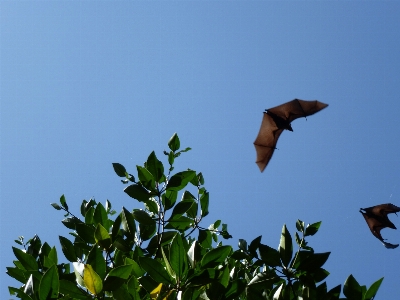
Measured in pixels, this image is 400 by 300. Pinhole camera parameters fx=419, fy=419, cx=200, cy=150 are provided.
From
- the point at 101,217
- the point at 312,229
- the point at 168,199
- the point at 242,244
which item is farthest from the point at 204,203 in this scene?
the point at 101,217

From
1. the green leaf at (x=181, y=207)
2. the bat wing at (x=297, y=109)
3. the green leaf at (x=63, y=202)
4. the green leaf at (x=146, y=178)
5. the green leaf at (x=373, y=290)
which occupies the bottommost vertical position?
the green leaf at (x=373, y=290)

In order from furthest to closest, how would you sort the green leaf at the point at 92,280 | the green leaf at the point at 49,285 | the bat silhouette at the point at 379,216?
the bat silhouette at the point at 379,216 → the green leaf at the point at 92,280 → the green leaf at the point at 49,285

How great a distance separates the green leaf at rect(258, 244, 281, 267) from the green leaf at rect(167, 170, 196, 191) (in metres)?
0.91

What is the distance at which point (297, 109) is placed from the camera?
8.24 meters

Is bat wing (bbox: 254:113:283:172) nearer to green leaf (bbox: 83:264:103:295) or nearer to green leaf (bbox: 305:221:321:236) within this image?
green leaf (bbox: 305:221:321:236)

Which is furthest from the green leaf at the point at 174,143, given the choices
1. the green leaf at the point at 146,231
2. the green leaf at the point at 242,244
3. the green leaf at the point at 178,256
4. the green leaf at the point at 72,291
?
the green leaf at the point at 72,291

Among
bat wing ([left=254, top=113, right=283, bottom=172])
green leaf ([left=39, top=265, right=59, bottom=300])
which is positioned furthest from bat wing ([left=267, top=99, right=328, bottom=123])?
green leaf ([left=39, top=265, right=59, bottom=300])

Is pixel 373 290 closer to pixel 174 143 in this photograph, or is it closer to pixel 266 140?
pixel 174 143

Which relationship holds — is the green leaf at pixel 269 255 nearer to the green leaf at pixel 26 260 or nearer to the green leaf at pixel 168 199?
the green leaf at pixel 168 199

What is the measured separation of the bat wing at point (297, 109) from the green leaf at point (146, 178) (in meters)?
5.07

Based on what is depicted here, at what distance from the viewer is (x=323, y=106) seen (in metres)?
8.16

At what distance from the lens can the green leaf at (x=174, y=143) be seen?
4.21 metres

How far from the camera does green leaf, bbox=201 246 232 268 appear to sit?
9.37ft

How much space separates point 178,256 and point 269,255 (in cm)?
90
